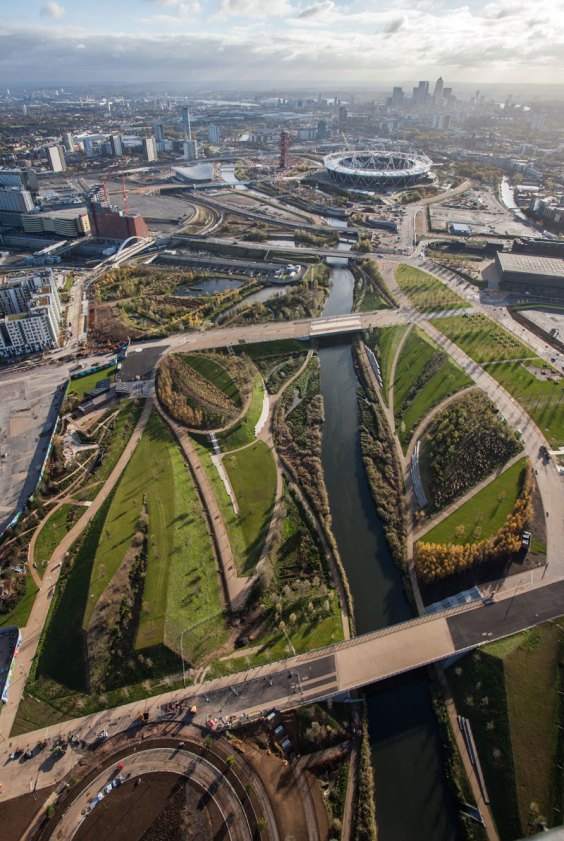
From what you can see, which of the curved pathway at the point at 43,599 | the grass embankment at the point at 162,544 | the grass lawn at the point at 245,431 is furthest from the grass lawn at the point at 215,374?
the curved pathway at the point at 43,599

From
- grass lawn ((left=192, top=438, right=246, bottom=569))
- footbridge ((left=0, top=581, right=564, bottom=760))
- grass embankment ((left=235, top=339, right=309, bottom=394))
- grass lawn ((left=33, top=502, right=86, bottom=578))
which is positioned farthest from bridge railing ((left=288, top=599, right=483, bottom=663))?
grass embankment ((left=235, top=339, right=309, bottom=394))

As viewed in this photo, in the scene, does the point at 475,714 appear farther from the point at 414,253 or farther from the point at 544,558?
the point at 414,253

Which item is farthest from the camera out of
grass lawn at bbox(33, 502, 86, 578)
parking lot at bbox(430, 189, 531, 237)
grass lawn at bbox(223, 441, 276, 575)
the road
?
A: parking lot at bbox(430, 189, 531, 237)

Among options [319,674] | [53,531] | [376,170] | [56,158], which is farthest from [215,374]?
[56,158]

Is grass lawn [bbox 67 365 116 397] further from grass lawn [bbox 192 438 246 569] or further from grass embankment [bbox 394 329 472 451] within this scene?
grass embankment [bbox 394 329 472 451]

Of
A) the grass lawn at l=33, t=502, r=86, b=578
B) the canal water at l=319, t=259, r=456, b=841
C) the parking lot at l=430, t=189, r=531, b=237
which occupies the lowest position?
the canal water at l=319, t=259, r=456, b=841

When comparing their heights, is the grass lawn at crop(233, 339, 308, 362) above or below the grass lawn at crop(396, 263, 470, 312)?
below
